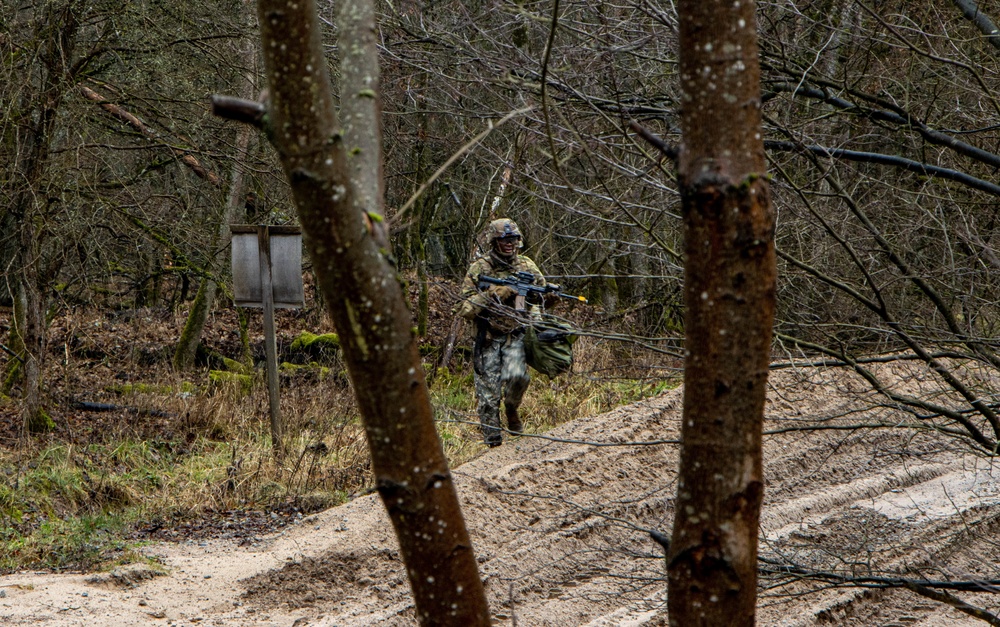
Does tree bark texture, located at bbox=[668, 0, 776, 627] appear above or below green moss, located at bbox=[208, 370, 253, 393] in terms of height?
above

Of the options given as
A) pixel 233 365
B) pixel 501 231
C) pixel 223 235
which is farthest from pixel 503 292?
pixel 233 365

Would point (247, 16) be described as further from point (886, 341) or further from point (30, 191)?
point (886, 341)

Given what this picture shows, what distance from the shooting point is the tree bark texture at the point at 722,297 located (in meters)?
1.58

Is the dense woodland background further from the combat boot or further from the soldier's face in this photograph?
the combat boot

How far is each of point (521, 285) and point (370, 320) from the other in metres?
6.85

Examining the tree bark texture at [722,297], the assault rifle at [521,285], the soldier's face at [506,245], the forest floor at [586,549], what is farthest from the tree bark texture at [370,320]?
the soldier's face at [506,245]

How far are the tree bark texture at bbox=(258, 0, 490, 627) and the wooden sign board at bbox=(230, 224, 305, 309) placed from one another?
7776 mm

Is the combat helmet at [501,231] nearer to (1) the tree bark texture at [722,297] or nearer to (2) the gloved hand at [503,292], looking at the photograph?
(2) the gloved hand at [503,292]

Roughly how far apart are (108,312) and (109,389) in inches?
170

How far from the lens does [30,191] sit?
9.32 meters

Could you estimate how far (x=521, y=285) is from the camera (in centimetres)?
834

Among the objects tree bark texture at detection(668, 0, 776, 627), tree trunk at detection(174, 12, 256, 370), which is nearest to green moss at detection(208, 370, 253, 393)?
tree trunk at detection(174, 12, 256, 370)

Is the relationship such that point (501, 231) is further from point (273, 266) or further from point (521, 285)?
point (273, 266)

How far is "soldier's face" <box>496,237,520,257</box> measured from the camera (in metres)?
8.90
